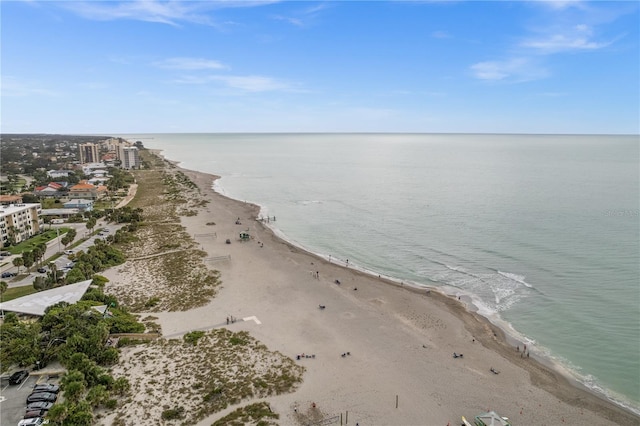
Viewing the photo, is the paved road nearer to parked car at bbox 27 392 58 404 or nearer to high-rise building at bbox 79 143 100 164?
parked car at bbox 27 392 58 404

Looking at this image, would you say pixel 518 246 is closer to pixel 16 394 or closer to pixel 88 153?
pixel 16 394

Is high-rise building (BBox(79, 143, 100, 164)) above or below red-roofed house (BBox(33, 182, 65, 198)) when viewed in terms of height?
above

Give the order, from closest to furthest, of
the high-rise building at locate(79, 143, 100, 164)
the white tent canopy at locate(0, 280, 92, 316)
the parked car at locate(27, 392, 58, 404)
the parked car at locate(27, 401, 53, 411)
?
1. the parked car at locate(27, 401, 53, 411)
2. the parked car at locate(27, 392, 58, 404)
3. the white tent canopy at locate(0, 280, 92, 316)
4. the high-rise building at locate(79, 143, 100, 164)

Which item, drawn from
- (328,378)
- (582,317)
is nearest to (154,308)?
(328,378)

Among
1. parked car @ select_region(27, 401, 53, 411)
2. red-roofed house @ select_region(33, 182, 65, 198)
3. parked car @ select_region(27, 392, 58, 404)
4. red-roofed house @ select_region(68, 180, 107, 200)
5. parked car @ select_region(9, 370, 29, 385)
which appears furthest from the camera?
red-roofed house @ select_region(33, 182, 65, 198)

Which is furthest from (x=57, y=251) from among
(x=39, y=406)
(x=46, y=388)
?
(x=39, y=406)

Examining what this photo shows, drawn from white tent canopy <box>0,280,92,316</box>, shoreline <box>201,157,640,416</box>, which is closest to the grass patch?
white tent canopy <box>0,280,92,316</box>

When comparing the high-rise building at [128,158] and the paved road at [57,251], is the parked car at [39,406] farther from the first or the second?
the high-rise building at [128,158]
